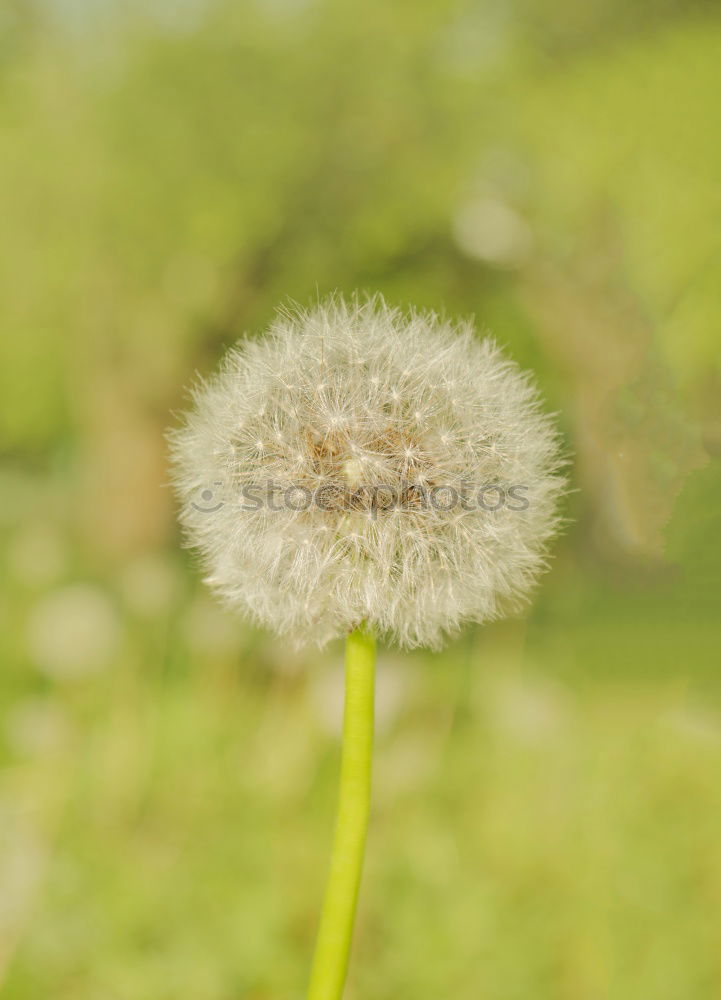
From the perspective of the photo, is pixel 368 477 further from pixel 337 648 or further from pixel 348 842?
pixel 337 648

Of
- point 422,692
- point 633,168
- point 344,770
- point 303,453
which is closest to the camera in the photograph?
point 344,770

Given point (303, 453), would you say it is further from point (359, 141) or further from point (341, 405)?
point (359, 141)

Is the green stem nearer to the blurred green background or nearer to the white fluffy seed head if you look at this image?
the white fluffy seed head

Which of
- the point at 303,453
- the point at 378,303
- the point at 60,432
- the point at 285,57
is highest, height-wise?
the point at 285,57

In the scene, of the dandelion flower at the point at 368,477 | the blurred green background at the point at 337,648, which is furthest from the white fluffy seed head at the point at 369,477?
the blurred green background at the point at 337,648

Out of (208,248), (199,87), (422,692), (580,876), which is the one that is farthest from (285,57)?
(580,876)

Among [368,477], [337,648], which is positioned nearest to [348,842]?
[368,477]

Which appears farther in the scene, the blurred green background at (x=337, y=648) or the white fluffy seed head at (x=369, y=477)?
the blurred green background at (x=337, y=648)

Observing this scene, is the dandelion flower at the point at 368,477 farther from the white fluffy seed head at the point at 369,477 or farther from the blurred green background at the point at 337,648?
the blurred green background at the point at 337,648
